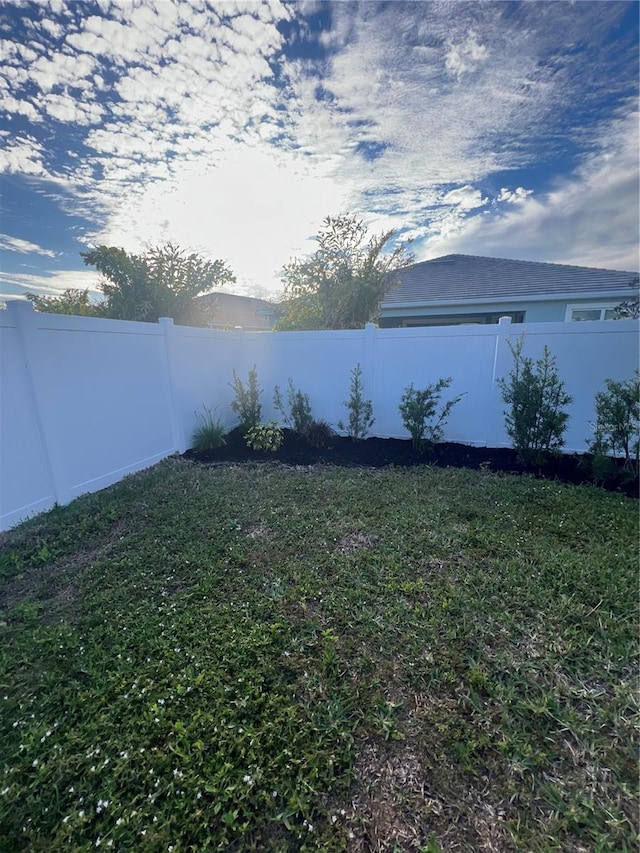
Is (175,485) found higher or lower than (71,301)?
lower

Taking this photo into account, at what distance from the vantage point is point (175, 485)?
4242 millimetres

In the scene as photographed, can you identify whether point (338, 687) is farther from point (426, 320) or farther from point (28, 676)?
point (426, 320)

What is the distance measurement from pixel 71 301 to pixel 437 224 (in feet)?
29.9

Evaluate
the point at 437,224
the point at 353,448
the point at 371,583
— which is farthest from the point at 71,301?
the point at 371,583

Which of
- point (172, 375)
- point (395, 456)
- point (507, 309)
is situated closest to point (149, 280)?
point (172, 375)

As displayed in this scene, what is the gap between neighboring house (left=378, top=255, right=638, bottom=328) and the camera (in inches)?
342

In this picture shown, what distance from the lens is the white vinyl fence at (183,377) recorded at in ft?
10.8

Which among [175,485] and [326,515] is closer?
[326,515]

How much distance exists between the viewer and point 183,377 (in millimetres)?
5371

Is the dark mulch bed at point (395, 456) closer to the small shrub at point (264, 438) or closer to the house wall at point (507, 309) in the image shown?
the small shrub at point (264, 438)

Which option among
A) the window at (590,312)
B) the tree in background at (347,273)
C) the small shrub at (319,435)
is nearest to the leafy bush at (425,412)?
the small shrub at (319,435)

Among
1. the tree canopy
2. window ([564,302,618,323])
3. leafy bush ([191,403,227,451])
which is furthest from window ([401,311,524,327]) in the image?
leafy bush ([191,403,227,451])

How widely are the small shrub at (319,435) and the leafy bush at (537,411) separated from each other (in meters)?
2.75

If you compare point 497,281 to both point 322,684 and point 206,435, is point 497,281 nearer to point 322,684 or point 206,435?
point 206,435
